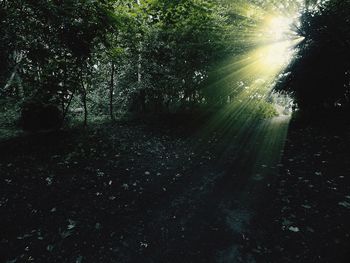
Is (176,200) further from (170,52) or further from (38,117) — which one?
(170,52)

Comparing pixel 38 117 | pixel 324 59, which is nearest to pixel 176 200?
pixel 324 59

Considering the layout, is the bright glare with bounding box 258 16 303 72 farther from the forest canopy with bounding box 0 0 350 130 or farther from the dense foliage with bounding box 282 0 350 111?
the dense foliage with bounding box 282 0 350 111

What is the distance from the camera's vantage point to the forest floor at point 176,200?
347 cm

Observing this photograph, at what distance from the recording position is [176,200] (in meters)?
4.82

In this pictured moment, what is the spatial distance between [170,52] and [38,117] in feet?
18.4

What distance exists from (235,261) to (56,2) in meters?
6.14

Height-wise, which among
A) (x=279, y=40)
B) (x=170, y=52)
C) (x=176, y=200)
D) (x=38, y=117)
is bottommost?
(x=176, y=200)

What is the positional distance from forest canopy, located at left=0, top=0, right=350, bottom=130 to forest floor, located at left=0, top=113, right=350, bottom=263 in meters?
1.79

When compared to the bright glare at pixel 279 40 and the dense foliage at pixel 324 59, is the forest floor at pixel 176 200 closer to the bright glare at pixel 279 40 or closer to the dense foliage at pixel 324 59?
the dense foliage at pixel 324 59

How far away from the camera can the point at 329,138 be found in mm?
7000

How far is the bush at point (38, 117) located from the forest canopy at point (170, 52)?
0.15ft

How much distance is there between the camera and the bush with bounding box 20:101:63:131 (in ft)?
28.4

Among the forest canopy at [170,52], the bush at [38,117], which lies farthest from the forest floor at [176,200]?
the forest canopy at [170,52]

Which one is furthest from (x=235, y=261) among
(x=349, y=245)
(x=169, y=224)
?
(x=349, y=245)
